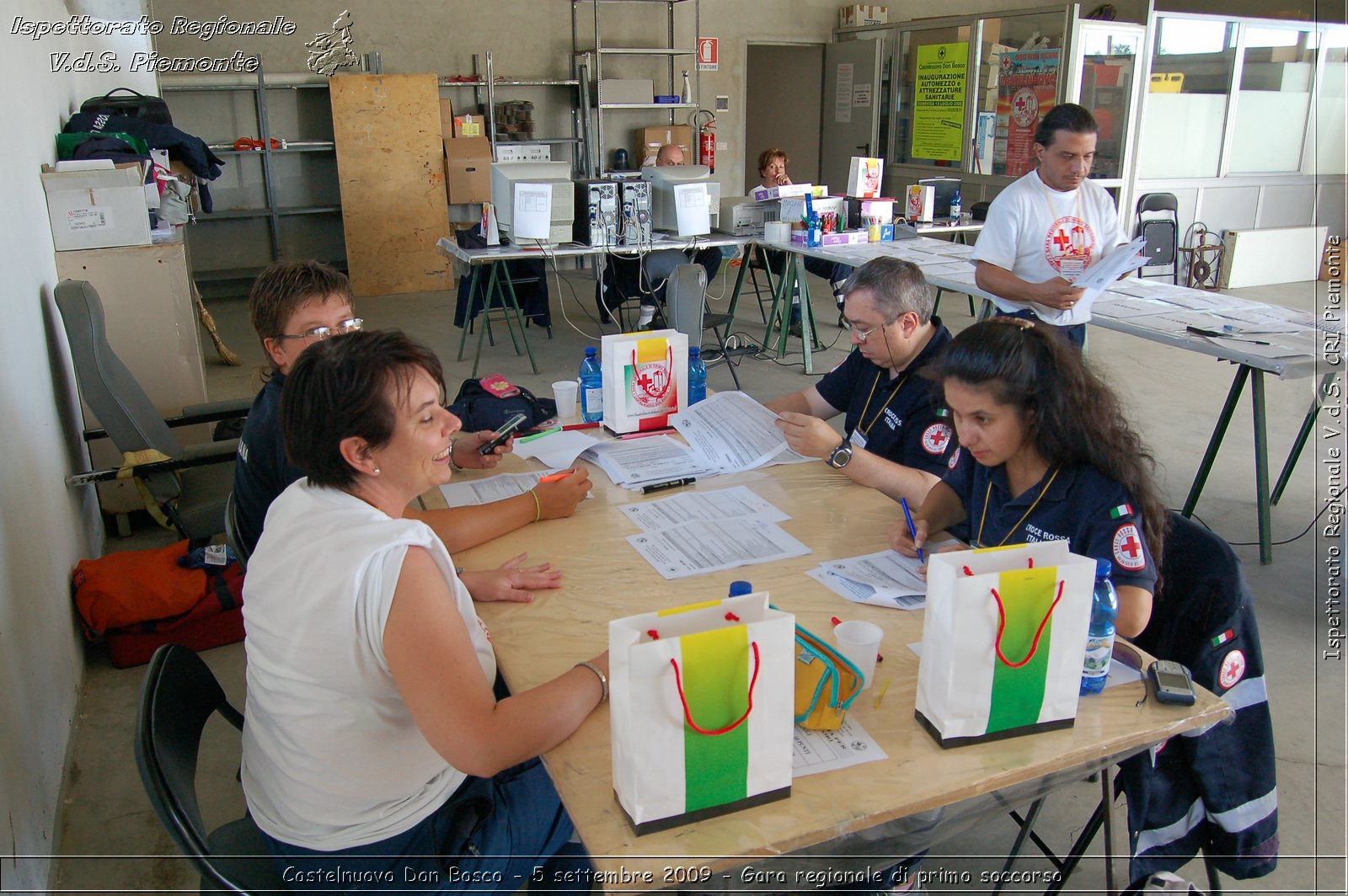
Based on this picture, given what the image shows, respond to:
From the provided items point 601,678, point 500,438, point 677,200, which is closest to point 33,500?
point 500,438

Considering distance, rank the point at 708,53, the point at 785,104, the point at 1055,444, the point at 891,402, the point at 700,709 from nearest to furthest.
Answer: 1. the point at 700,709
2. the point at 1055,444
3. the point at 891,402
4. the point at 708,53
5. the point at 785,104

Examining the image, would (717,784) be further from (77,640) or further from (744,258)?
(744,258)

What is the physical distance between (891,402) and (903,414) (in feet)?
0.17

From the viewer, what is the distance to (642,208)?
5520mm

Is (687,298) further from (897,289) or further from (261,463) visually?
(261,463)

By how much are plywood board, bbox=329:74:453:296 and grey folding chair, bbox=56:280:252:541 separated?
193 inches

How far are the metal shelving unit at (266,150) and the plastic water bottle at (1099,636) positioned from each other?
7858 millimetres

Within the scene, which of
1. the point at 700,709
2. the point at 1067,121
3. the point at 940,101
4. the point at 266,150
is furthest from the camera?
the point at 940,101

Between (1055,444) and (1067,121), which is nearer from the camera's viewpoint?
(1055,444)

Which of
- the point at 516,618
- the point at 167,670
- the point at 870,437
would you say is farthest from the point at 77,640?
the point at 870,437

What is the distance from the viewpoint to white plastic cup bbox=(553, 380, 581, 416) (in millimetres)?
2508

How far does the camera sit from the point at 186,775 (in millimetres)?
1242

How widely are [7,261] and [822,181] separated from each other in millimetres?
8300

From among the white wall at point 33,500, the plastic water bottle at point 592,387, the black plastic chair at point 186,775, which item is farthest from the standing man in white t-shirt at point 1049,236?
the white wall at point 33,500
